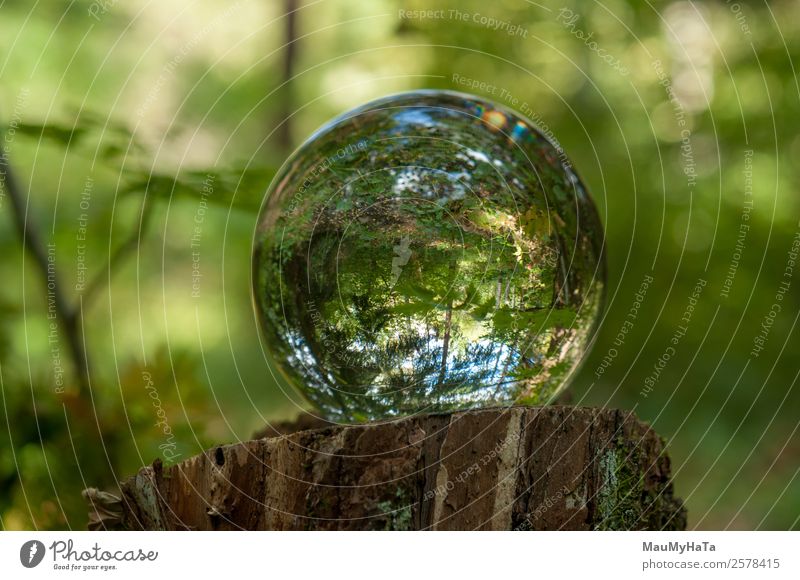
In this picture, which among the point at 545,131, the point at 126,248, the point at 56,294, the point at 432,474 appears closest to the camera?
the point at 432,474

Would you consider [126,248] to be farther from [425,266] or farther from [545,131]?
[545,131]

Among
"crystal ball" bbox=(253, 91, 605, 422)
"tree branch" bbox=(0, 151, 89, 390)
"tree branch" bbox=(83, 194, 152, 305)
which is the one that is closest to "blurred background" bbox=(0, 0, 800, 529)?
"tree branch" bbox=(0, 151, 89, 390)

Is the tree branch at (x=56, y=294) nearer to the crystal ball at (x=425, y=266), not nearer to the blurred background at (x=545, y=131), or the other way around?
the blurred background at (x=545, y=131)

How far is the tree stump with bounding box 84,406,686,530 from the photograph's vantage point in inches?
105

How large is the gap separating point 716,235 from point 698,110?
879 millimetres

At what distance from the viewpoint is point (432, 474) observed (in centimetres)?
268

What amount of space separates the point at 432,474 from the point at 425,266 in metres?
0.66

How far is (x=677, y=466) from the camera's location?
20.4ft

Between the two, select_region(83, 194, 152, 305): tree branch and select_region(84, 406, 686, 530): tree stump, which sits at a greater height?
select_region(83, 194, 152, 305): tree branch

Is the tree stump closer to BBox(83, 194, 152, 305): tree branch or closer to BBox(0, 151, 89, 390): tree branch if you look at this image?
BBox(83, 194, 152, 305): tree branch

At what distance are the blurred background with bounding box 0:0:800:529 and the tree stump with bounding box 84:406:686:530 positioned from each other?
4.76ft

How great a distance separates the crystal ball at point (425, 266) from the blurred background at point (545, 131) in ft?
4.37

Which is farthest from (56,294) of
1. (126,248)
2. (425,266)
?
(425,266)

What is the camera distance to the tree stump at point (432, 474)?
267cm
